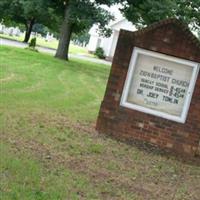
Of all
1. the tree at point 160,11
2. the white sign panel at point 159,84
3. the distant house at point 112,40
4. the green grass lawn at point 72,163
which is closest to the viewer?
the green grass lawn at point 72,163

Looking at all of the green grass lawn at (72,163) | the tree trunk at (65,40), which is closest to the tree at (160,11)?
the tree trunk at (65,40)

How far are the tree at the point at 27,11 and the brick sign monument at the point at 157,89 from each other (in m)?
24.3

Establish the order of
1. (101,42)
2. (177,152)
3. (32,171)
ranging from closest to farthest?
(32,171) → (177,152) → (101,42)

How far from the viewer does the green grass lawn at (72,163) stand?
6.96 metres

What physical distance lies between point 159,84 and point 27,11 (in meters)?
26.1

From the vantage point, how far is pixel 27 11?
3550cm

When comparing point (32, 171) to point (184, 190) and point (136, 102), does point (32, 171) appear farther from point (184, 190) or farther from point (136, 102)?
point (136, 102)

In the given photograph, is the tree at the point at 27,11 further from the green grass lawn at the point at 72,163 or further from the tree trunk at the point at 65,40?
the green grass lawn at the point at 72,163

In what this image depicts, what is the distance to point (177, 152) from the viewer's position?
10.3 metres

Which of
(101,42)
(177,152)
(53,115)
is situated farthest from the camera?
(101,42)

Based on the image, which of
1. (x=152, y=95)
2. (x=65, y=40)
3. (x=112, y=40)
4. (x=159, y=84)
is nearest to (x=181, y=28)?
(x=159, y=84)

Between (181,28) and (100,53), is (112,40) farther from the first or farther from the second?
(181,28)

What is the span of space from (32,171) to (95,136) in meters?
3.24

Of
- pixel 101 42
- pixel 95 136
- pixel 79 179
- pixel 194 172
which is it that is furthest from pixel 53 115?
pixel 101 42
